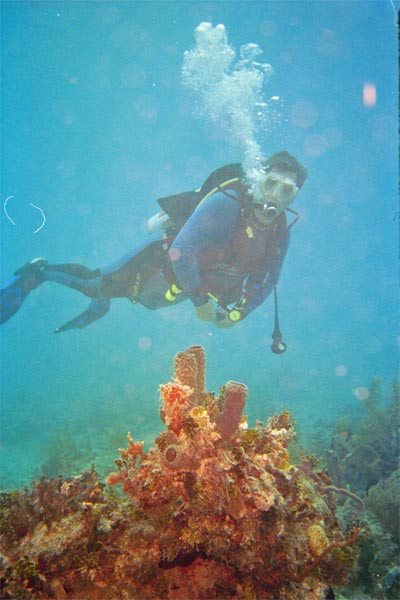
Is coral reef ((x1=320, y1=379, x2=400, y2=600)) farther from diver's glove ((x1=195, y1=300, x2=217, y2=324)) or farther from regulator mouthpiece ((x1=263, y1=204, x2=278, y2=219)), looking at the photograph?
regulator mouthpiece ((x1=263, y1=204, x2=278, y2=219))

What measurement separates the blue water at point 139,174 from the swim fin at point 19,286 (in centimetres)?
189

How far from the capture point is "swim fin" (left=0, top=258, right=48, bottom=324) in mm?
7387

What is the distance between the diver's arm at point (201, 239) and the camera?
5809mm

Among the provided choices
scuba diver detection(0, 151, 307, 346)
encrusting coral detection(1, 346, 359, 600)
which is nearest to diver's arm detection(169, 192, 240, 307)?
scuba diver detection(0, 151, 307, 346)

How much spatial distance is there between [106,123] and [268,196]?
4389cm

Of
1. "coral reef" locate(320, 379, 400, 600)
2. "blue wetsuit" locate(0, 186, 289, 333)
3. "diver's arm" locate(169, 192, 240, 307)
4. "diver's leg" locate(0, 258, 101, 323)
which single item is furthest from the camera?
"diver's leg" locate(0, 258, 101, 323)

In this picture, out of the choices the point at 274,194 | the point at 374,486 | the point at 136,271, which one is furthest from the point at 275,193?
the point at 374,486

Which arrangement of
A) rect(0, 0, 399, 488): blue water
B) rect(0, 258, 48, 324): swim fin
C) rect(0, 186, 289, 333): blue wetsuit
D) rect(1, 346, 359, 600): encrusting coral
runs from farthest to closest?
1. rect(0, 0, 399, 488): blue water
2. rect(0, 258, 48, 324): swim fin
3. rect(0, 186, 289, 333): blue wetsuit
4. rect(1, 346, 359, 600): encrusting coral

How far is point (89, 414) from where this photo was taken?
17.2m

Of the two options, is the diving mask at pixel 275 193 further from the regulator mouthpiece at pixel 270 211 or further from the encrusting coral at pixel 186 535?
the encrusting coral at pixel 186 535

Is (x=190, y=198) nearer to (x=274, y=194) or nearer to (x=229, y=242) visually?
(x=229, y=242)

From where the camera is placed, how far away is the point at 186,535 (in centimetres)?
160

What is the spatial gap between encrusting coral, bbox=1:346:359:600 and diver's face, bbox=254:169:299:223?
5.07 metres

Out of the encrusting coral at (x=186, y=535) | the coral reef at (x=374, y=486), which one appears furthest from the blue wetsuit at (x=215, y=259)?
the encrusting coral at (x=186, y=535)
